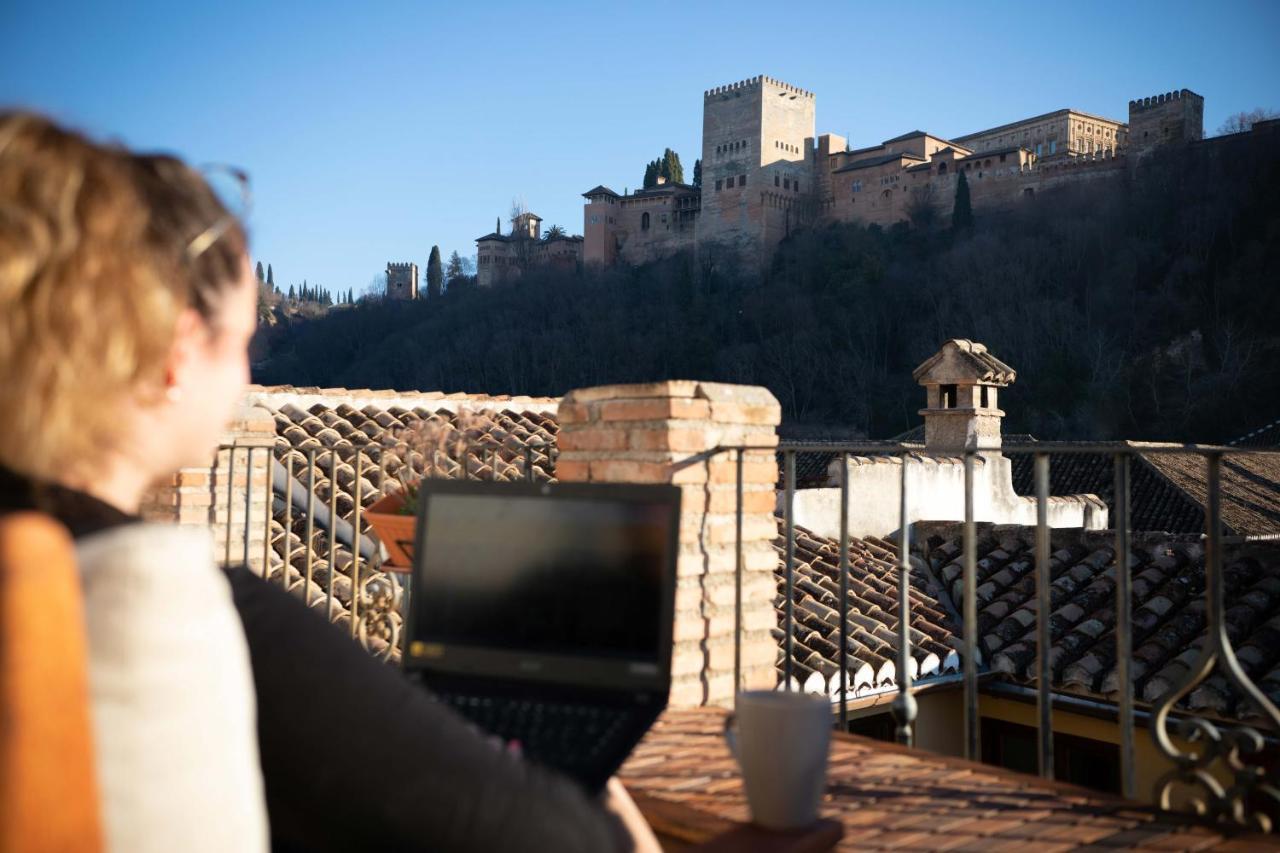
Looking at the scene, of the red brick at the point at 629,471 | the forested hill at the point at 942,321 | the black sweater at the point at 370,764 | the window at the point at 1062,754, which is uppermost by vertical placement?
the forested hill at the point at 942,321

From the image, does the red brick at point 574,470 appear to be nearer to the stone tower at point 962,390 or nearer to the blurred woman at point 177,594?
the blurred woman at point 177,594

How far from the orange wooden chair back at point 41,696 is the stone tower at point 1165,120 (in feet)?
138

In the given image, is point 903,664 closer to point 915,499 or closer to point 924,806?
point 924,806

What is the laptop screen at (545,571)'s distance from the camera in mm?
1307

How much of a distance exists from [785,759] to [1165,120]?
4323 centimetres

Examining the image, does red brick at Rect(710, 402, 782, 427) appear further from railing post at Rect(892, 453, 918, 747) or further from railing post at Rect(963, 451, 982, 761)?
railing post at Rect(963, 451, 982, 761)

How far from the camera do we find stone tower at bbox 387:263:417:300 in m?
65.2

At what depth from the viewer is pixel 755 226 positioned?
44.4 metres

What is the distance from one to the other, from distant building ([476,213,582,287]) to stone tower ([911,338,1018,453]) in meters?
43.0

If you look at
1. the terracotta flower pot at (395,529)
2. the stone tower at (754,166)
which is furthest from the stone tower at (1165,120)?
the terracotta flower pot at (395,529)

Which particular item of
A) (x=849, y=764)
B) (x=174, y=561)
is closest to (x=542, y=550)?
(x=174, y=561)

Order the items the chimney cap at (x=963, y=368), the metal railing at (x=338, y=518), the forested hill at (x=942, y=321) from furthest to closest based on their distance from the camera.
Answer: the forested hill at (x=942, y=321) → the chimney cap at (x=963, y=368) → the metal railing at (x=338, y=518)

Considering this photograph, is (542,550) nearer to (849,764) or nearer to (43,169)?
(43,169)

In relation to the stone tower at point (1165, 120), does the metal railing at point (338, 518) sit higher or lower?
lower
